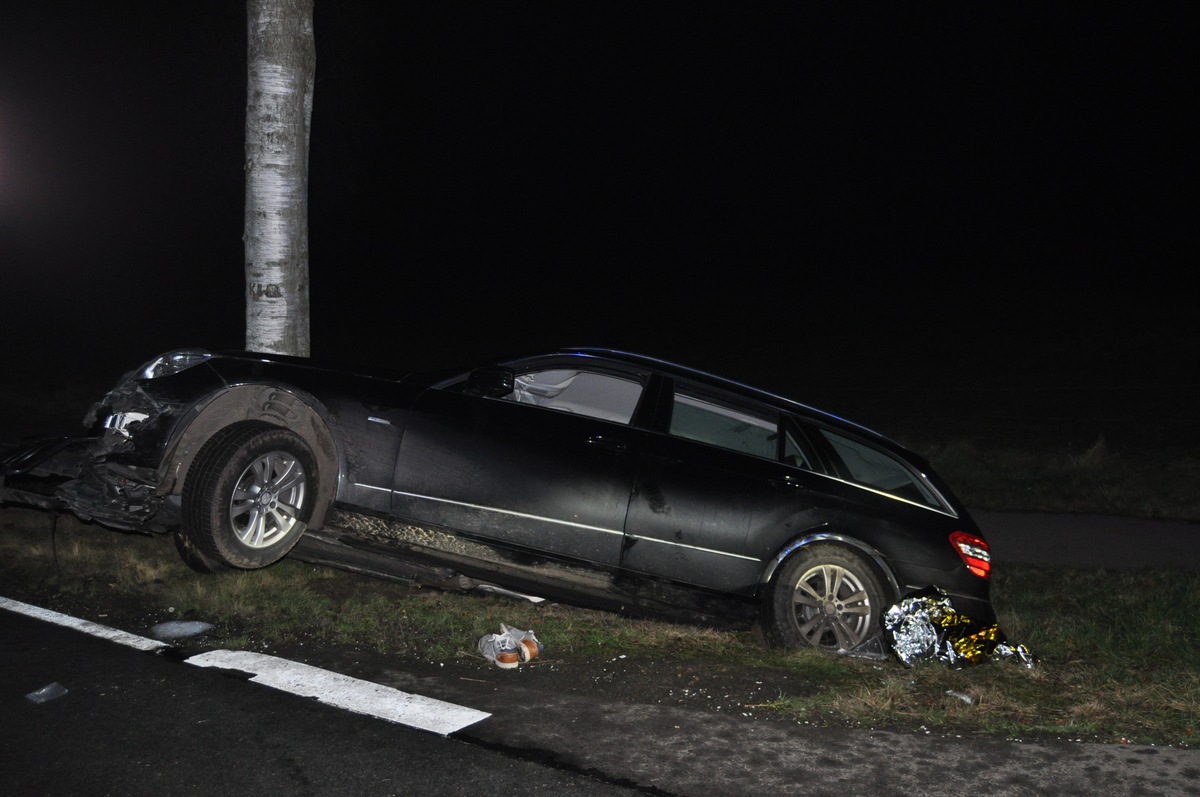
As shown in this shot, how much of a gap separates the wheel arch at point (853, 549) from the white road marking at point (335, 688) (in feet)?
6.52

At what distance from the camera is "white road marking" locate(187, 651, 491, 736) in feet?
14.6

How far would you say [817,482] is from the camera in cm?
583

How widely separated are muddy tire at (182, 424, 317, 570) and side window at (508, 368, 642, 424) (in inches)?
50.4

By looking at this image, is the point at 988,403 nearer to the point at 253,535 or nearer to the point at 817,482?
the point at 817,482

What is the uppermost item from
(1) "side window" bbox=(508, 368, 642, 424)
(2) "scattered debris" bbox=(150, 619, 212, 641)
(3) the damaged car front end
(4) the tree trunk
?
(4) the tree trunk

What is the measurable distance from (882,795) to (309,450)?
3541mm

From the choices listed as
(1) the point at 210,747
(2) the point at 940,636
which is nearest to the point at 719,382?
(2) the point at 940,636

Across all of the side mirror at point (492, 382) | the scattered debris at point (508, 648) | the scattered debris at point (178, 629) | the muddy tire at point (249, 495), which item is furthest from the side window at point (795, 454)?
the scattered debris at point (178, 629)

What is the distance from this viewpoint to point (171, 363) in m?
6.34

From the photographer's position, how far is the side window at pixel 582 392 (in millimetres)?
6496

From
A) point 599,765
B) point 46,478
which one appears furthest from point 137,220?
point 599,765

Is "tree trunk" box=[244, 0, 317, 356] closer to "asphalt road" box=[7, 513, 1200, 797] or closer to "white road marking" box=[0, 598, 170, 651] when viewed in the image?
"white road marking" box=[0, 598, 170, 651]

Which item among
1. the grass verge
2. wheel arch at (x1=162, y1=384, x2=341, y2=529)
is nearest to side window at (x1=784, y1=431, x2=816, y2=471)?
the grass verge

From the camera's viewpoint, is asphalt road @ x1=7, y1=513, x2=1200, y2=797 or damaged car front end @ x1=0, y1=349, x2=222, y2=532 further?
damaged car front end @ x1=0, y1=349, x2=222, y2=532
